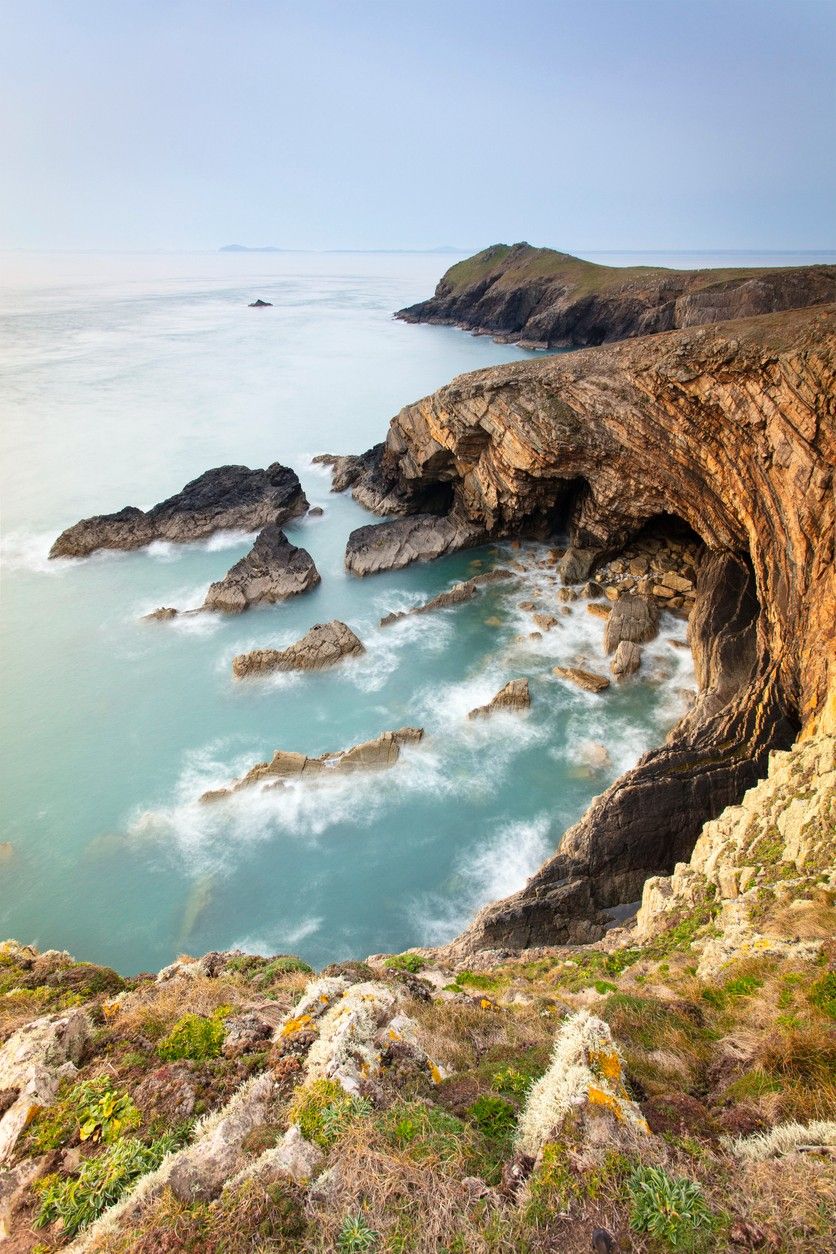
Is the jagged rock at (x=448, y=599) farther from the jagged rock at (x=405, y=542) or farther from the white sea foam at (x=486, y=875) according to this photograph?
the white sea foam at (x=486, y=875)

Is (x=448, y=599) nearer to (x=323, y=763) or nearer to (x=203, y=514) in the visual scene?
(x=323, y=763)

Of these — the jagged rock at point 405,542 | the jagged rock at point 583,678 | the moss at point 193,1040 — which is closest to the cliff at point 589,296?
the jagged rock at point 405,542

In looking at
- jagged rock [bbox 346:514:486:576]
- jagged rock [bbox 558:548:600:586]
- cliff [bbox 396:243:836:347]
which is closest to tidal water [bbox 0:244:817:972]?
jagged rock [bbox 346:514:486:576]

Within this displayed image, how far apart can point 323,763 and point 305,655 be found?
5.35 metres

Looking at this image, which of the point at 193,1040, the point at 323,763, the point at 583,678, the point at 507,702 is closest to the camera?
the point at 193,1040

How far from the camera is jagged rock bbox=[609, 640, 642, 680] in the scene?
2164 centimetres

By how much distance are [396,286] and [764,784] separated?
16941cm

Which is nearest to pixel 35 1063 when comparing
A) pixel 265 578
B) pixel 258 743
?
pixel 258 743

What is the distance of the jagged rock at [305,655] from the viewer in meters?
22.8

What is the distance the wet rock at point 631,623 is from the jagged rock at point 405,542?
31.2ft

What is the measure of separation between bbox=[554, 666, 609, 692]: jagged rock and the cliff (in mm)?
36644

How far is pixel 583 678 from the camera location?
2144cm

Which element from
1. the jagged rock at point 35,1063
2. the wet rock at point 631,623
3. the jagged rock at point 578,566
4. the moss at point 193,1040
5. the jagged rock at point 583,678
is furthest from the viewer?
the jagged rock at point 578,566

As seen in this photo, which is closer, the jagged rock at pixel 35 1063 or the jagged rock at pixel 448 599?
the jagged rock at pixel 35 1063
